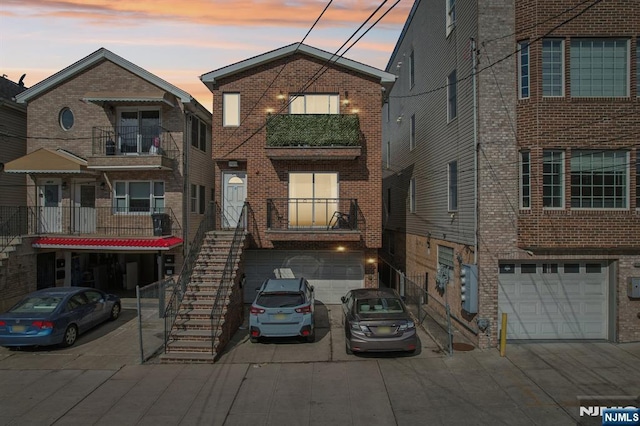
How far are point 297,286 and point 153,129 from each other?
391 inches

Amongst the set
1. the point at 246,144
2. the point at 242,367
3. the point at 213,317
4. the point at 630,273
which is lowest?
the point at 242,367

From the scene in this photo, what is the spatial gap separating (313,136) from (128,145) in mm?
7883

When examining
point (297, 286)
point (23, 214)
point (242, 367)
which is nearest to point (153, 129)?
point (23, 214)

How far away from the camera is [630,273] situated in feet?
40.1

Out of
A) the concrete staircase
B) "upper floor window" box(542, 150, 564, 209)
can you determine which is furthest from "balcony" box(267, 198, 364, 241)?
"upper floor window" box(542, 150, 564, 209)

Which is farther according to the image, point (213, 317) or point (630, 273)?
point (630, 273)

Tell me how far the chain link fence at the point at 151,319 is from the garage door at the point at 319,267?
3830 mm

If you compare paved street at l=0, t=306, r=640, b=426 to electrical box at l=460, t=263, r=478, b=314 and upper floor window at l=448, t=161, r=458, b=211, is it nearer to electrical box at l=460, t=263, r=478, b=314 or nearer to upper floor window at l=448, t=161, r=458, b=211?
electrical box at l=460, t=263, r=478, b=314

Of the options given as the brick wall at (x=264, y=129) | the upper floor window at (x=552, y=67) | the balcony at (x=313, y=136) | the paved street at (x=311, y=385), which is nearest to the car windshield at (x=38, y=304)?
the paved street at (x=311, y=385)

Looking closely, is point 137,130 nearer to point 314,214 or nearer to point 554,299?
point 314,214

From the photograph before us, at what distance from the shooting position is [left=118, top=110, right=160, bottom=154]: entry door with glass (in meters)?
18.1

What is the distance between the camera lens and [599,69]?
40.0ft

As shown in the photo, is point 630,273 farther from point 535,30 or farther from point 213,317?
point 213,317

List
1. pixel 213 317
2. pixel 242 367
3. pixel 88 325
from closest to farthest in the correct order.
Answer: pixel 242 367 < pixel 213 317 < pixel 88 325
